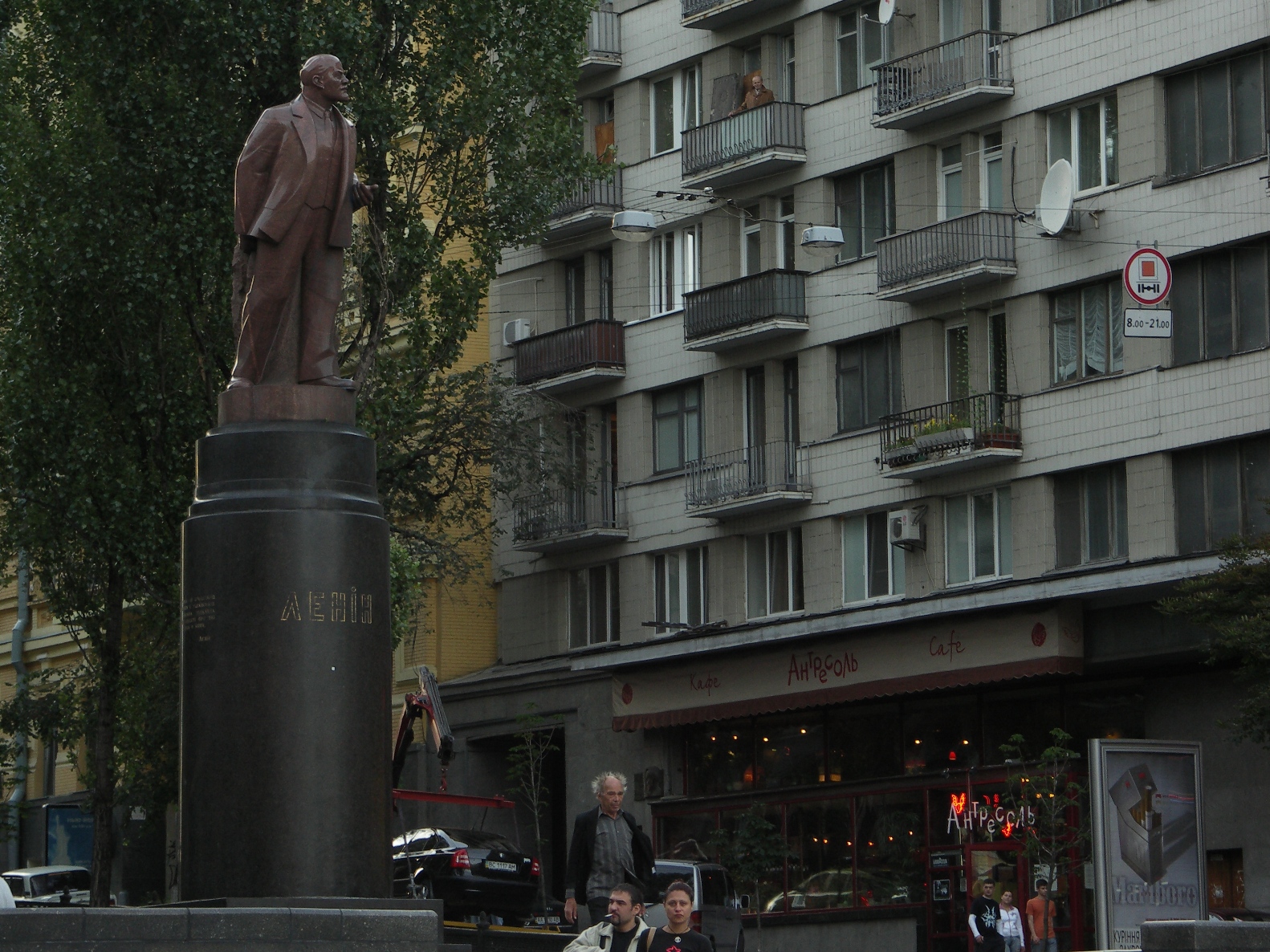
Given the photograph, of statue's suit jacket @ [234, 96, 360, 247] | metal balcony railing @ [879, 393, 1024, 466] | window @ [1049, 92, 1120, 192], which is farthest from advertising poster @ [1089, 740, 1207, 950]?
window @ [1049, 92, 1120, 192]

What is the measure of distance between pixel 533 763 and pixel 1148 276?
15874 millimetres

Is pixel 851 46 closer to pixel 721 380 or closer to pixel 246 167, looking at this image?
pixel 721 380

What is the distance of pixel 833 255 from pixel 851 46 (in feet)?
12.0

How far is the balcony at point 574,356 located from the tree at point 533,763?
6.17 m

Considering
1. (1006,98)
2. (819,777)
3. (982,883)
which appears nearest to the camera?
(982,883)

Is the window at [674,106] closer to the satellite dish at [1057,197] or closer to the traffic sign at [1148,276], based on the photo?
the satellite dish at [1057,197]

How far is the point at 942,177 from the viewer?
42250mm

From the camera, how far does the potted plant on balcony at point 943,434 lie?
40.2 m

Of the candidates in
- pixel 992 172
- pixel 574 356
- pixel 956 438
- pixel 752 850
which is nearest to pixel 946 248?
pixel 992 172

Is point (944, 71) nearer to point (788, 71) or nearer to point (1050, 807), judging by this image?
point (788, 71)

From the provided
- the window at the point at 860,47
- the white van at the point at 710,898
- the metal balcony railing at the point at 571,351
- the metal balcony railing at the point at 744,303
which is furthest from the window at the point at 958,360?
the white van at the point at 710,898

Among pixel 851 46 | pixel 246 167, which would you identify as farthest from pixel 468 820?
pixel 246 167

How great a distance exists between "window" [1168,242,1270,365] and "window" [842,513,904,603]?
6803 millimetres

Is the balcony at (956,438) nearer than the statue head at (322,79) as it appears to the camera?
No
